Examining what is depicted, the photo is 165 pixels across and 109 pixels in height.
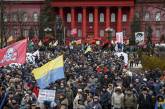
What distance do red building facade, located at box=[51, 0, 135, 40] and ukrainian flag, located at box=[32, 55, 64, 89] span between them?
86.5m

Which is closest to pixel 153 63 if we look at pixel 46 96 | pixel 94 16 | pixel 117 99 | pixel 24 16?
pixel 117 99

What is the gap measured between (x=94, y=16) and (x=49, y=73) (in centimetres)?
9187

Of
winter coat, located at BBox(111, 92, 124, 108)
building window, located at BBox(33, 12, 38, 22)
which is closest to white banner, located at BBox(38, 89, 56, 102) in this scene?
winter coat, located at BBox(111, 92, 124, 108)

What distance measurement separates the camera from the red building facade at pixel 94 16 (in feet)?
355

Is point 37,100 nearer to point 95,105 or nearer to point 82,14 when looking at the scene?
point 95,105

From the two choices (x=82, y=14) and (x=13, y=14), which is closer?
(x=13, y=14)

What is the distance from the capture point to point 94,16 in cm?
11131

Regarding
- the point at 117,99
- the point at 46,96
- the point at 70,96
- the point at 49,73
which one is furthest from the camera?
the point at 70,96

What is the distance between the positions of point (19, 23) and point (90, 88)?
8150 cm

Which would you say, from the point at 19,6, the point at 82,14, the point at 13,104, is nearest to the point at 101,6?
the point at 82,14

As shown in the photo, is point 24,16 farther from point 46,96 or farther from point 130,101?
point 46,96

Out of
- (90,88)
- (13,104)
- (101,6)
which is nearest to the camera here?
(13,104)

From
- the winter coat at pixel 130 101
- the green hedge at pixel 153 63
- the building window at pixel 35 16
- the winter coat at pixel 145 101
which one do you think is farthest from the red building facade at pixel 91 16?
the winter coat at pixel 130 101

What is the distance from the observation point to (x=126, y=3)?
352 ft
